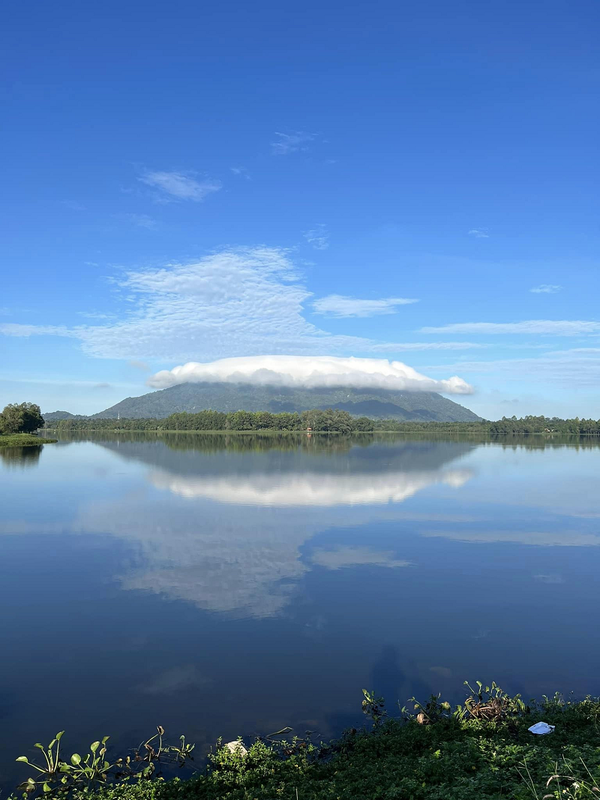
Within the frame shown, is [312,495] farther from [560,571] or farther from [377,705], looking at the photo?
[377,705]

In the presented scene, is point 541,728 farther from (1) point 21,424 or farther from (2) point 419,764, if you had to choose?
(1) point 21,424

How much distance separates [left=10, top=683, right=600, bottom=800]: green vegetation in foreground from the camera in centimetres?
787

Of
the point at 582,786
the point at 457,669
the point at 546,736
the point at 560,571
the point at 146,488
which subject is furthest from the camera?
the point at 146,488

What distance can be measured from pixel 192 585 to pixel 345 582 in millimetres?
5319

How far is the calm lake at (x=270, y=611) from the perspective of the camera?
11.4 metres

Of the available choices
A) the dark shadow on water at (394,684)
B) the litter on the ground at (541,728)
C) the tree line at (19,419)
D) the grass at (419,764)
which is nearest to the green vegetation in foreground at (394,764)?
the grass at (419,764)

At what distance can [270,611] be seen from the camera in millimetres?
16656

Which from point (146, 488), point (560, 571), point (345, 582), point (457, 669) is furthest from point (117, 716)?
point (146, 488)

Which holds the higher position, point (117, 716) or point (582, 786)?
point (582, 786)

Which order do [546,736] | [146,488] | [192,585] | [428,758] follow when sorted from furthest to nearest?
[146,488]
[192,585]
[546,736]
[428,758]

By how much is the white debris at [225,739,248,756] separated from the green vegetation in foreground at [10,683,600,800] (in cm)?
2

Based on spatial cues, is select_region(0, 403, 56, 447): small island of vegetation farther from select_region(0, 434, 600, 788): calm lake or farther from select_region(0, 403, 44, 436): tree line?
select_region(0, 434, 600, 788): calm lake

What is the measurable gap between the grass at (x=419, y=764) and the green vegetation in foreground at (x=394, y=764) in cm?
2

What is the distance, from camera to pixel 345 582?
19797 millimetres
